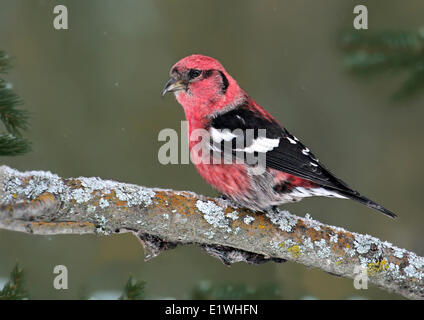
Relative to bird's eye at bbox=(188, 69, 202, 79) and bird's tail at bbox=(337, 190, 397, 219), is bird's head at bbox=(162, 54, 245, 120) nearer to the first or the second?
bird's eye at bbox=(188, 69, 202, 79)

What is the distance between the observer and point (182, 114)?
728cm

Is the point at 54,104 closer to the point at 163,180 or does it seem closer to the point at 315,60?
the point at 163,180

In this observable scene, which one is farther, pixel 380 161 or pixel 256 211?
pixel 380 161

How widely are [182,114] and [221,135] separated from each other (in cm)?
312

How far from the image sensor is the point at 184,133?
4680 millimetres

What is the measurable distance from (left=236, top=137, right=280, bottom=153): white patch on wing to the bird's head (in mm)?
588

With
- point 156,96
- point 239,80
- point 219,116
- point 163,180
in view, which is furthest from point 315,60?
point 219,116

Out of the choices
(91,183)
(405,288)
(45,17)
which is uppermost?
(45,17)

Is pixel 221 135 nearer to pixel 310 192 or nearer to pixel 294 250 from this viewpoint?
pixel 310 192

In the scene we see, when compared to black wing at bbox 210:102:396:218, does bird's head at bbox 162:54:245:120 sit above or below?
above

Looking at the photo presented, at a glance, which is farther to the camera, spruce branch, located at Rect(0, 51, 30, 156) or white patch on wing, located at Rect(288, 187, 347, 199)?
white patch on wing, located at Rect(288, 187, 347, 199)

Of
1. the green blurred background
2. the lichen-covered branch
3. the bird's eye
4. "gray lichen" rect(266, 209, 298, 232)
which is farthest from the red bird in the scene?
the green blurred background

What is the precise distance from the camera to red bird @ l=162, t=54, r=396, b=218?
396 centimetres

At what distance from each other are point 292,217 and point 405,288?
92 cm
